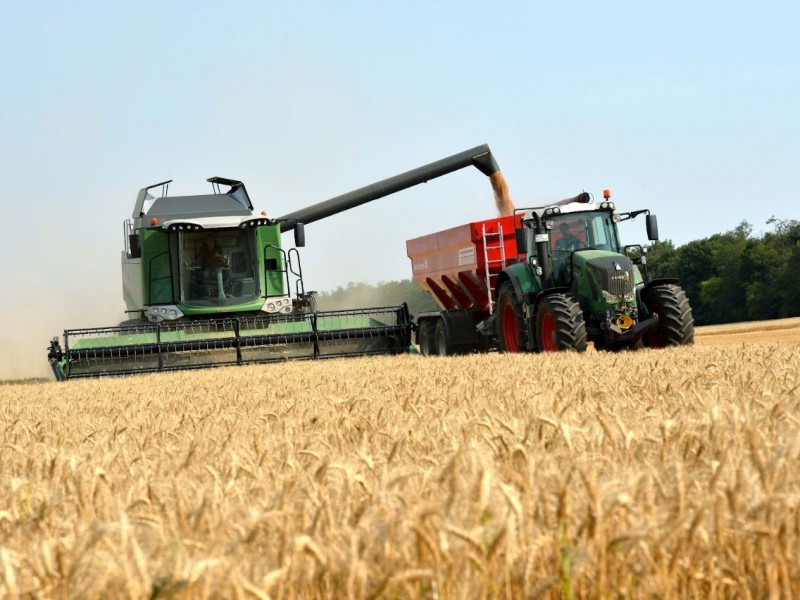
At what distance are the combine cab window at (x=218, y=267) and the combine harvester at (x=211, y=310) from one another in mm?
16

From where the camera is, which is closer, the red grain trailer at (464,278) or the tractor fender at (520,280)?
the tractor fender at (520,280)

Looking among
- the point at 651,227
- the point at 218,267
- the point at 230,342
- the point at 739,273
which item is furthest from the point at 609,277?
the point at 739,273

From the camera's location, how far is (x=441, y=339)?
58.4 feet

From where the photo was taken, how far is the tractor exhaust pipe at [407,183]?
21422 millimetres

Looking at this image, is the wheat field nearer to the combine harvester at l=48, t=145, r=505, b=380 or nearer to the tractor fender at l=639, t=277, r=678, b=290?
the tractor fender at l=639, t=277, r=678, b=290

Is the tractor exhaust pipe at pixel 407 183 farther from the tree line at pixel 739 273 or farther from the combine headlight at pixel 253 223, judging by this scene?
the tree line at pixel 739 273

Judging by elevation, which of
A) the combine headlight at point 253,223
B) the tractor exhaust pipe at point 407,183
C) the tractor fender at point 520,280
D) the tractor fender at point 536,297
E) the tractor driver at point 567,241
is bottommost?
the tractor fender at point 536,297

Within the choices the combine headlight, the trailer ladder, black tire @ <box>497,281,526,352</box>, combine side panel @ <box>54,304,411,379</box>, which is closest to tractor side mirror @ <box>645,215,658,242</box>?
black tire @ <box>497,281,526,352</box>

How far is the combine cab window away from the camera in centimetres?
1694

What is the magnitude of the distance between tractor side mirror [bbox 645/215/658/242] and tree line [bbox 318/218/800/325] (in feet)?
107

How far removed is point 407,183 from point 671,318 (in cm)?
987

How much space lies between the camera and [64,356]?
1558 centimetres

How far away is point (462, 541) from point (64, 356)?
14.5 metres

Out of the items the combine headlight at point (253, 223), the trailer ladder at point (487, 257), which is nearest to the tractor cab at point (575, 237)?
the trailer ladder at point (487, 257)
